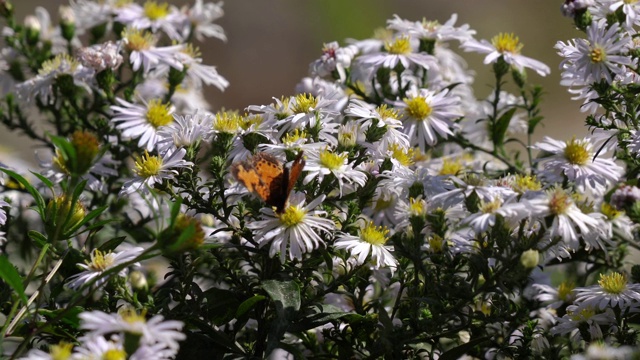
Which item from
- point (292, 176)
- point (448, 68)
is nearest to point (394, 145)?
point (292, 176)

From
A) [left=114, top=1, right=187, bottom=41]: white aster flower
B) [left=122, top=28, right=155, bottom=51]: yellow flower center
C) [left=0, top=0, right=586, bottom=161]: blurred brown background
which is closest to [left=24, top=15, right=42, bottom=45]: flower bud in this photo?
[left=114, top=1, right=187, bottom=41]: white aster flower

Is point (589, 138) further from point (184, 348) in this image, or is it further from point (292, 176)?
point (184, 348)

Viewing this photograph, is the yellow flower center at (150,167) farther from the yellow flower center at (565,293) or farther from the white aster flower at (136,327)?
the yellow flower center at (565,293)

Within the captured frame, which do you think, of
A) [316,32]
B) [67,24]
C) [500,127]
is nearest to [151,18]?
[67,24]

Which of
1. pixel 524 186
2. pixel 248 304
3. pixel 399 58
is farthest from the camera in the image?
pixel 399 58

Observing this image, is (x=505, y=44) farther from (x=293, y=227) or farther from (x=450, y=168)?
(x=293, y=227)

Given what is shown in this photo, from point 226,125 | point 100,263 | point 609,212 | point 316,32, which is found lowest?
point 100,263

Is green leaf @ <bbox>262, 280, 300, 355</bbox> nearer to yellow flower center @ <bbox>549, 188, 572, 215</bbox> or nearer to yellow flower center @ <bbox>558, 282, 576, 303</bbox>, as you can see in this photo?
yellow flower center @ <bbox>549, 188, 572, 215</bbox>
